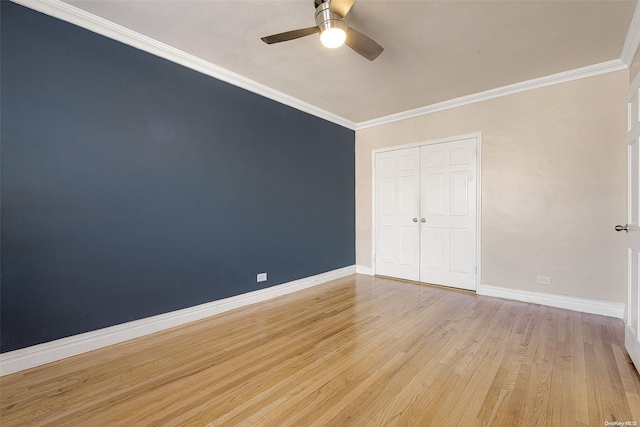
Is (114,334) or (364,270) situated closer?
(114,334)

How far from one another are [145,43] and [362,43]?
208 cm

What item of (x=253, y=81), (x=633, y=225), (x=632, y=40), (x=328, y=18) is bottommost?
(x=633, y=225)

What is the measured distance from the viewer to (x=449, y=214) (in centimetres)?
420

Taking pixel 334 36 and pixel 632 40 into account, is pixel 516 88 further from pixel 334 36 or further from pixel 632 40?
pixel 334 36

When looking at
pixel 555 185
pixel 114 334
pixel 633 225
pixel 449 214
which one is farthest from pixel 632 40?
pixel 114 334

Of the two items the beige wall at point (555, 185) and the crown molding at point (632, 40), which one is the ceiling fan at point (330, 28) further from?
the beige wall at point (555, 185)

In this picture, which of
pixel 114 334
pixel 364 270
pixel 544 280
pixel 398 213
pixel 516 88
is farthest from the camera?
pixel 364 270

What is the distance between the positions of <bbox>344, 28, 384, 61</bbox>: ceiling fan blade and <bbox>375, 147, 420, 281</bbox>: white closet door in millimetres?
2485

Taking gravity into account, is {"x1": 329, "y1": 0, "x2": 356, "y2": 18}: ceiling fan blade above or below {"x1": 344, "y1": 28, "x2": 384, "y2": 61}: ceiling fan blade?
above

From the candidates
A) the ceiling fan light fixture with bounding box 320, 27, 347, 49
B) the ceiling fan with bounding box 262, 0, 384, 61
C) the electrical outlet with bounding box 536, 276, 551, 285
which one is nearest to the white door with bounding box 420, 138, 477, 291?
the electrical outlet with bounding box 536, 276, 551, 285

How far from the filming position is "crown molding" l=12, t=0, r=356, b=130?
2.17 meters

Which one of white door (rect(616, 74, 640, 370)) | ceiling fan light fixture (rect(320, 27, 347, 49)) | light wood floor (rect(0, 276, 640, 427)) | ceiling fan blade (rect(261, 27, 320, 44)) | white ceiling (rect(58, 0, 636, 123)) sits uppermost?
white ceiling (rect(58, 0, 636, 123))

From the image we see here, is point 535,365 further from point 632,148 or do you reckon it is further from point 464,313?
point 632,148

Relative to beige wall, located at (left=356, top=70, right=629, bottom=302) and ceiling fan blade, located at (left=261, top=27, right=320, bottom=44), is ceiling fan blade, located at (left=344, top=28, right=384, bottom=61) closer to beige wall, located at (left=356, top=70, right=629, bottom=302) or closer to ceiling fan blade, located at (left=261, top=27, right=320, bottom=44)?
ceiling fan blade, located at (left=261, top=27, right=320, bottom=44)
